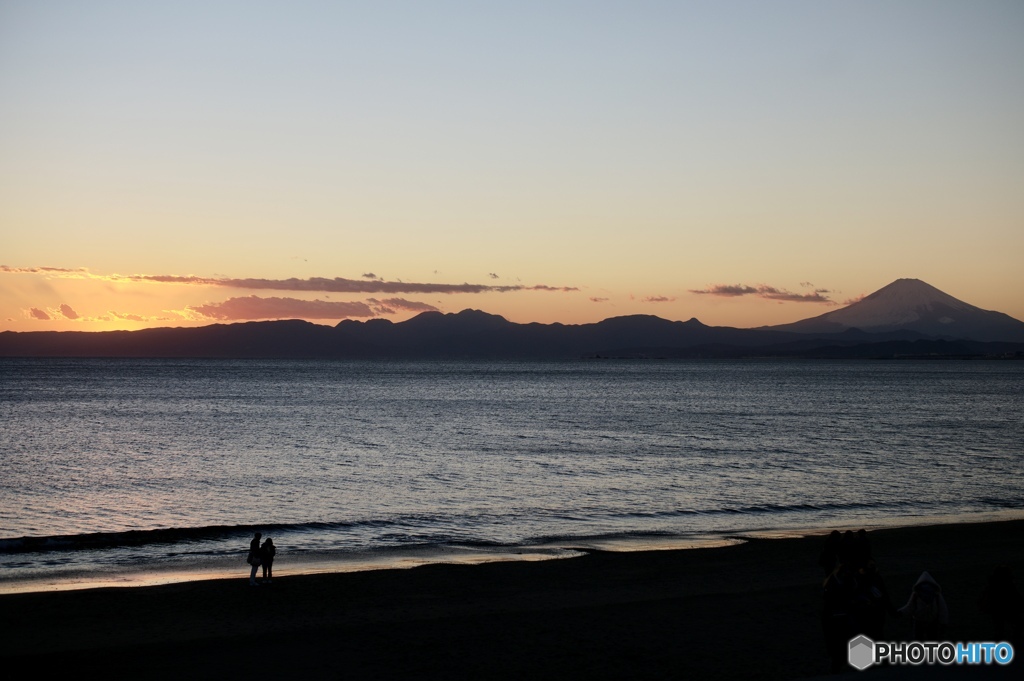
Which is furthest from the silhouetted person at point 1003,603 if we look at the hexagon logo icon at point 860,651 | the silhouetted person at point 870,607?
the hexagon logo icon at point 860,651

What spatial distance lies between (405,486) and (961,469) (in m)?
23.9

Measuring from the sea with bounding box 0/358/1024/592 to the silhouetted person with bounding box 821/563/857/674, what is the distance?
34.1 ft

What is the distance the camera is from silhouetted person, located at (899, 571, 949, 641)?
10.0 meters

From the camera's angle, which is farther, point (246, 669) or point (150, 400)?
point (150, 400)

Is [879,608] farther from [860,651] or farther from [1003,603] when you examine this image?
[1003,603]

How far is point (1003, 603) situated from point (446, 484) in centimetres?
2330

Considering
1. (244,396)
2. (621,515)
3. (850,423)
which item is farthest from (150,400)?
(621,515)

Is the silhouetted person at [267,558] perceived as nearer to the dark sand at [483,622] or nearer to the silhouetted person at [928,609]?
the dark sand at [483,622]

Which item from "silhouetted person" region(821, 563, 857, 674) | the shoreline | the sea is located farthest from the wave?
"silhouetted person" region(821, 563, 857, 674)

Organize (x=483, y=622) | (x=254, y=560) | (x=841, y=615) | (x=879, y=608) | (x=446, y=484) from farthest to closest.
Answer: (x=446, y=484)
(x=254, y=560)
(x=483, y=622)
(x=879, y=608)
(x=841, y=615)

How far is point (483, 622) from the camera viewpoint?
1355cm

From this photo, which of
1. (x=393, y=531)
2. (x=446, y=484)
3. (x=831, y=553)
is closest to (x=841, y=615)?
(x=831, y=553)

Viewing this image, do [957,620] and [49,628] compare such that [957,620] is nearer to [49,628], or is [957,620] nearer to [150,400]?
[49,628]

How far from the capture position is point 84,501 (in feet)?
90.2
